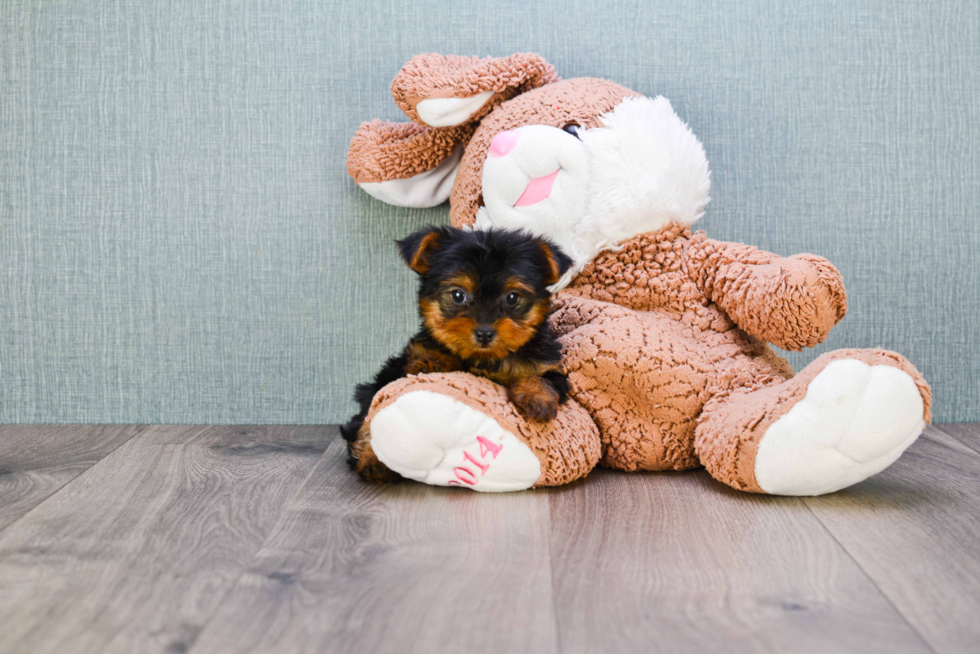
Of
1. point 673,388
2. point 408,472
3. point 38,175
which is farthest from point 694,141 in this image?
point 38,175

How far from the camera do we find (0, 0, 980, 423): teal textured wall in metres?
2.01

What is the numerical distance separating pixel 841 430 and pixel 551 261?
581 millimetres

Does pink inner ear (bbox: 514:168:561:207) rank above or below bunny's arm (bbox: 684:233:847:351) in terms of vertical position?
above

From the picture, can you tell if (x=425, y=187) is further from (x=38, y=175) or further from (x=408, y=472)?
(x=38, y=175)

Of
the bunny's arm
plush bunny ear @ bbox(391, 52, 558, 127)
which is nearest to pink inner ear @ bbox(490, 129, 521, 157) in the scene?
plush bunny ear @ bbox(391, 52, 558, 127)

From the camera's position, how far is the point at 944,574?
42.9 inches

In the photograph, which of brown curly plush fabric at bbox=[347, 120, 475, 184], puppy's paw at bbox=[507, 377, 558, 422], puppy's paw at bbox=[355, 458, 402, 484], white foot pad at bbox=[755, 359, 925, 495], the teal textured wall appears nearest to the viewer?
white foot pad at bbox=[755, 359, 925, 495]

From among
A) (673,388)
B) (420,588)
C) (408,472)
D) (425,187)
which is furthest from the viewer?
(425,187)

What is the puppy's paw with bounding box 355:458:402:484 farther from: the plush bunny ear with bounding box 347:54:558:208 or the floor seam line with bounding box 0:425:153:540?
the plush bunny ear with bounding box 347:54:558:208

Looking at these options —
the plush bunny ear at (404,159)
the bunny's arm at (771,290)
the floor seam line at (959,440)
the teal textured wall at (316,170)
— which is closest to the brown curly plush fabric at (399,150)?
the plush bunny ear at (404,159)

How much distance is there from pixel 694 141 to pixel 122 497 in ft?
4.54

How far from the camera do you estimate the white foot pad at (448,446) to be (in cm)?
134

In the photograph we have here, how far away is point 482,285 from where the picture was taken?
1.37 metres

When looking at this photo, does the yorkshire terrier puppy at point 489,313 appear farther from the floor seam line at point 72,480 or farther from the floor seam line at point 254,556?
the floor seam line at point 72,480
